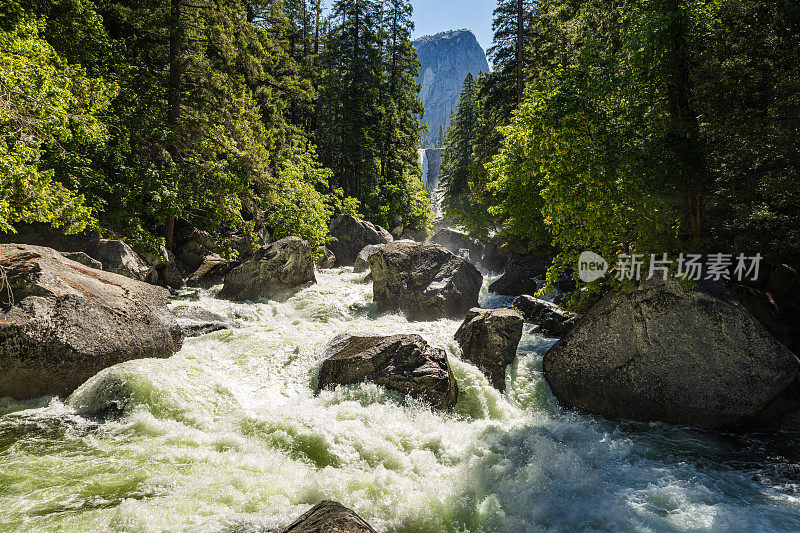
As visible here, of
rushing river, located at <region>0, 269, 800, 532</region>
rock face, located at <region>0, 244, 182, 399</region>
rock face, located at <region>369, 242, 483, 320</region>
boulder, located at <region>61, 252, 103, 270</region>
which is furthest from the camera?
rock face, located at <region>369, 242, 483, 320</region>

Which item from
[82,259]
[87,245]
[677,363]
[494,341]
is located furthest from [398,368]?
[87,245]

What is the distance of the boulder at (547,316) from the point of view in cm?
1102

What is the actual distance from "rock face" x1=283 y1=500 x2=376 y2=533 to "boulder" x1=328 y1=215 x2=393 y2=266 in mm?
A: 21626

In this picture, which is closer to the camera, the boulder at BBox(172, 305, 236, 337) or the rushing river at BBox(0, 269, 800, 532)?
the rushing river at BBox(0, 269, 800, 532)

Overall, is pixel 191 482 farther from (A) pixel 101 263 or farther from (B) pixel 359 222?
(B) pixel 359 222

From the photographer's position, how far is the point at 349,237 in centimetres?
2575

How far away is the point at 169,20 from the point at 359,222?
1496 cm

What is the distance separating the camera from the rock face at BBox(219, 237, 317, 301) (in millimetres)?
13969

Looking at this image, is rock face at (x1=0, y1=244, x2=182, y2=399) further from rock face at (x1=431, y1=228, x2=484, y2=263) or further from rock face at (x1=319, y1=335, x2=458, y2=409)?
rock face at (x1=431, y1=228, x2=484, y2=263)

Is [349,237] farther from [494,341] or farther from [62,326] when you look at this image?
[62,326]

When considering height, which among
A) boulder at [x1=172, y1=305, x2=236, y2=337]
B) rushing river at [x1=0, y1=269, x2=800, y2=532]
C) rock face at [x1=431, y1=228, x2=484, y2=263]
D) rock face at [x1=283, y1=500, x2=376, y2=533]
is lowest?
rushing river at [x1=0, y1=269, x2=800, y2=532]

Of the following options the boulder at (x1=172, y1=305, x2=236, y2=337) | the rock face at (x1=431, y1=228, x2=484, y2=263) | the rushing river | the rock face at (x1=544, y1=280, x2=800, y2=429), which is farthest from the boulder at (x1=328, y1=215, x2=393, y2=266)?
the rock face at (x1=544, y1=280, x2=800, y2=429)

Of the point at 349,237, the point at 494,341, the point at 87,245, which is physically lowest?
the point at 494,341

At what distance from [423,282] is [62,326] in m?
9.49
